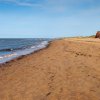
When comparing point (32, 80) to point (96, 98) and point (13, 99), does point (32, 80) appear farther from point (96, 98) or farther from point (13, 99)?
point (96, 98)

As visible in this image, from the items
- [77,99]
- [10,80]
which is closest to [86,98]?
[77,99]

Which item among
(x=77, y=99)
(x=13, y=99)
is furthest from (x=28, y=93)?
(x=77, y=99)

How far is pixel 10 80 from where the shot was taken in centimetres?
1056

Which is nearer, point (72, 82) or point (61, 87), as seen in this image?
point (61, 87)

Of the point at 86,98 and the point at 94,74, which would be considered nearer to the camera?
the point at 86,98

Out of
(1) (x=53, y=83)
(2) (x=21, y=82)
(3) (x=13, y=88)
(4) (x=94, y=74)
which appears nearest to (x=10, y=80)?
(2) (x=21, y=82)

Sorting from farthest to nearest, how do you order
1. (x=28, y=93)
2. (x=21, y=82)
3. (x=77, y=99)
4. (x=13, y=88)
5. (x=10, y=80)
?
(x=10, y=80) < (x=21, y=82) < (x=13, y=88) < (x=28, y=93) < (x=77, y=99)

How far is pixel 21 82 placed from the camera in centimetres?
988

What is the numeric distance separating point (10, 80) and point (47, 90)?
9.94 feet

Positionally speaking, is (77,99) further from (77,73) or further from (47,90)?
(77,73)

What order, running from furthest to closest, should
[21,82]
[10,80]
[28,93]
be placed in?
[10,80]
[21,82]
[28,93]

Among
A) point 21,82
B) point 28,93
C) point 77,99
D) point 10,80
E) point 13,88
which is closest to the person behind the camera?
point 77,99

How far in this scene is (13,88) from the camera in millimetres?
8969

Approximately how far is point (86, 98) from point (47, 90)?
5.68 feet
